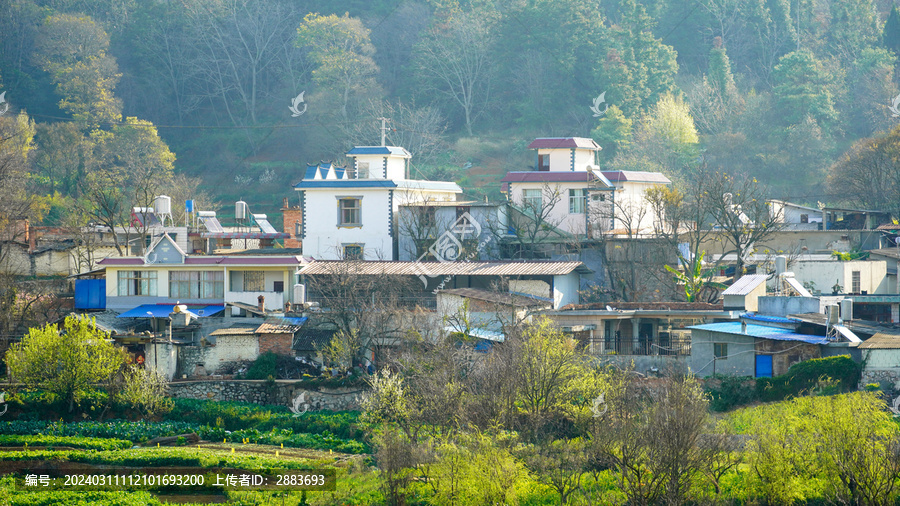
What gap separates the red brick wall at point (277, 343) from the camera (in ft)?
120

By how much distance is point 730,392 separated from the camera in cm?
3192

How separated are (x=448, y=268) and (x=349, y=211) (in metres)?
7.65

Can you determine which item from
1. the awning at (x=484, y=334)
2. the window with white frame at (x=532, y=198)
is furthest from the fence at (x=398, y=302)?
the window with white frame at (x=532, y=198)

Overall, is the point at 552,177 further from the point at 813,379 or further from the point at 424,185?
the point at 813,379

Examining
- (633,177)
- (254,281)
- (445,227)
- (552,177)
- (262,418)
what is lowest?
(262,418)

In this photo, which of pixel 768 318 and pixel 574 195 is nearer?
pixel 768 318

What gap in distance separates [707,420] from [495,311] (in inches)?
444

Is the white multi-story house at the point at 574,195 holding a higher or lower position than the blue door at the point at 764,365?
higher

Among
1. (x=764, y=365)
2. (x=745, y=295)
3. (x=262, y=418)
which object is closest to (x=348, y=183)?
(x=262, y=418)

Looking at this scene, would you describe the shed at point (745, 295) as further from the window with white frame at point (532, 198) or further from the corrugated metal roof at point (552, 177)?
the window with white frame at point (532, 198)

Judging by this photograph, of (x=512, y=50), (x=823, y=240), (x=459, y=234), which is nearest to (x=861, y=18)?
(x=512, y=50)

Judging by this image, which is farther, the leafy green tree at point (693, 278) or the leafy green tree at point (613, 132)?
the leafy green tree at point (613, 132)

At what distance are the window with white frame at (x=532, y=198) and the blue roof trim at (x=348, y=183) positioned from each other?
230 inches

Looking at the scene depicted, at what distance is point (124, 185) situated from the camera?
66000 millimetres
